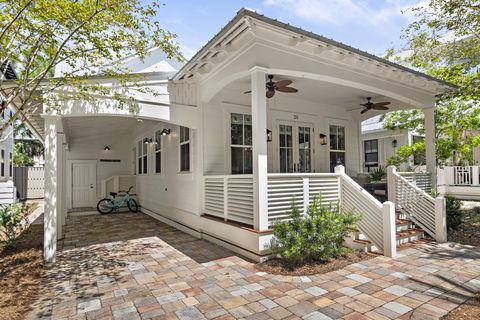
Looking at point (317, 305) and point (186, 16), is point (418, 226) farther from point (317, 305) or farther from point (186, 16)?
point (186, 16)

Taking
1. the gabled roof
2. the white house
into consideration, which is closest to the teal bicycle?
the white house

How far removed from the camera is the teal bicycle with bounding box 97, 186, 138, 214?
1141cm

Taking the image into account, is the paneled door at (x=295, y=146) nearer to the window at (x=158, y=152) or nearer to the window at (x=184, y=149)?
the window at (x=184, y=149)

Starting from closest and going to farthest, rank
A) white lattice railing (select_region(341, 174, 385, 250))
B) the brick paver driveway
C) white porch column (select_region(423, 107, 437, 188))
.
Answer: the brick paver driveway → white lattice railing (select_region(341, 174, 385, 250)) → white porch column (select_region(423, 107, 437, 188))

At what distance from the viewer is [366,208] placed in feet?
17.7

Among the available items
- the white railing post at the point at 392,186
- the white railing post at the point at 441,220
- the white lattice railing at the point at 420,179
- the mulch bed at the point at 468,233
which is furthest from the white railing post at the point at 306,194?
the mulch bed at the point at 468,233

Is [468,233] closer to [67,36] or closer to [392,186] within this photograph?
[392,186]

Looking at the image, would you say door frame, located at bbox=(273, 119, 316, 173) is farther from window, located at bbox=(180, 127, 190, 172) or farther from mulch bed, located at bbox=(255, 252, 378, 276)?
mulch bed, located at bbox=(255, 252, 378, 276)

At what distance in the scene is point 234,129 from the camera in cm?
704

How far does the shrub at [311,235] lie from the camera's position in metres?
4.57

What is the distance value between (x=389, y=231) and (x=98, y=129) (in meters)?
10.0

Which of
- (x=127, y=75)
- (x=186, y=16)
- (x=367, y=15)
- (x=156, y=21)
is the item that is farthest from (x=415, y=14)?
(x=127, y=75)

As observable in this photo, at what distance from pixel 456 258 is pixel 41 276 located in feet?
22.5

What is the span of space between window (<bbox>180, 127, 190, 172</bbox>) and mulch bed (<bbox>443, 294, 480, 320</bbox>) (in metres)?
5.91
